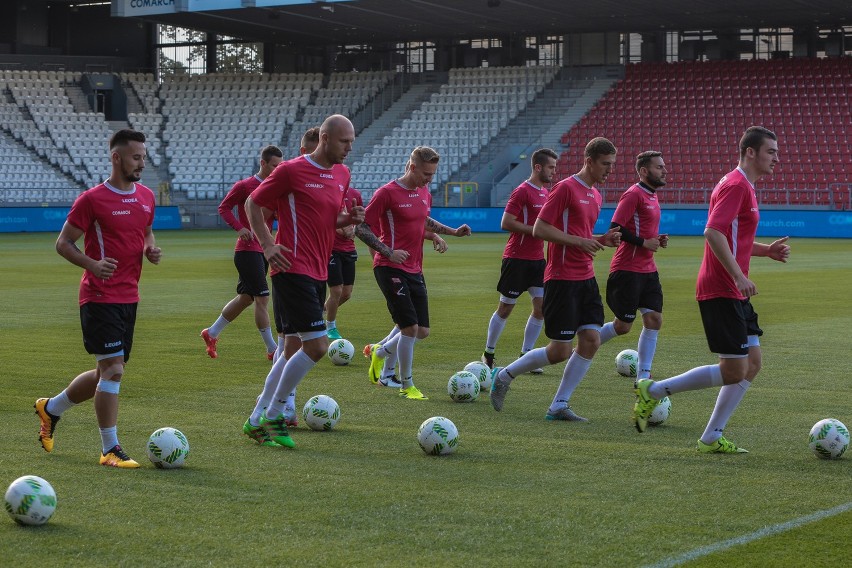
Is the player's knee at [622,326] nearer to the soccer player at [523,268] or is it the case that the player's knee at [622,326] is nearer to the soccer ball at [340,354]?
the soccer player at [523,268]

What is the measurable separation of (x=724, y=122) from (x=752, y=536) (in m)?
42.0

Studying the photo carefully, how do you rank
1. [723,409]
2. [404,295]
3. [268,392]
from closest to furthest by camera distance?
1. [723,409]
2. [268,392]
3. [404,295]

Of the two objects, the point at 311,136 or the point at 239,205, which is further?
the point at 239,205

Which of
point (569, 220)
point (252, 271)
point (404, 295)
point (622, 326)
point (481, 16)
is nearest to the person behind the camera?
point (569, 220)

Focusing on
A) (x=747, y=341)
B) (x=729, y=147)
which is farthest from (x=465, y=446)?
(x=729, y=147)

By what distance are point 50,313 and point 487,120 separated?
3451 centimetres

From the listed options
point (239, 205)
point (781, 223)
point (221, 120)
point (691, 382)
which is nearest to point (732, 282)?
point (691, 382)

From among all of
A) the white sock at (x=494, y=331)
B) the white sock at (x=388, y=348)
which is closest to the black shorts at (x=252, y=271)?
the white sock at (x=388, y=348)

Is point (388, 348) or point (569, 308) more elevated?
point (569, 308)

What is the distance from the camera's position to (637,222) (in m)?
10.6

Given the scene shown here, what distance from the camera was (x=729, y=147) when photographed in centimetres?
4469

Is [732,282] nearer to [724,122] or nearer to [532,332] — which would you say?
[532,332]

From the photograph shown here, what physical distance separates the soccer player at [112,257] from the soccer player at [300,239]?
89 centimetres

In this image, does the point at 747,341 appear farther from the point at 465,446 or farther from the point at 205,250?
the point at 205,250
